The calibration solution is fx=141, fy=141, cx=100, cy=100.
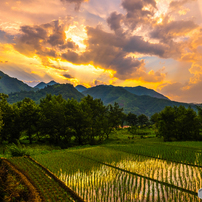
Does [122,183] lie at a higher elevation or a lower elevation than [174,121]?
lower

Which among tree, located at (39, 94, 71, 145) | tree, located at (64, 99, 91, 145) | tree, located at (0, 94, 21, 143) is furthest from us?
tree, located at (64, 99, 91, 145)

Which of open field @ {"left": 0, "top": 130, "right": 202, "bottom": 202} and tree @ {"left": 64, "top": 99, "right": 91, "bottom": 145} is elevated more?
tree @ {"left": 64, "top": 99, "right": 91, "bottom": 145}

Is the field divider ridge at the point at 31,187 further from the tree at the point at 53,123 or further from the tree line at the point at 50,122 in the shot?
the tree at the point at 53,123

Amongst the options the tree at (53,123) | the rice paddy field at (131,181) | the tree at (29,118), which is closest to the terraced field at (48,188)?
the rice paddy field at (131,181)

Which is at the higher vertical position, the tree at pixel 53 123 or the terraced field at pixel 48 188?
the tree at pixel 53 123

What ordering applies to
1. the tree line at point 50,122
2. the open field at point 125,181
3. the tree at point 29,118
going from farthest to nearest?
1. the tree at point 29,118
2. the tree line at point 50,122
3. the open field at point 125,181

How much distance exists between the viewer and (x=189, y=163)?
16.7 meters

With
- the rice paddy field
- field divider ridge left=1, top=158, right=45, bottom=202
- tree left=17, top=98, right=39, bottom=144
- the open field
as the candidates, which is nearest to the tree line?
tree left=17, top=98, right=39, bottom=144

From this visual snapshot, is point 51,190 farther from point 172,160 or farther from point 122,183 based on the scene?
point 172,160

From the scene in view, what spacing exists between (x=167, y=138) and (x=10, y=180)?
143 ft

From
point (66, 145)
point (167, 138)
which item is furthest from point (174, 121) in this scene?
point (66, 145)

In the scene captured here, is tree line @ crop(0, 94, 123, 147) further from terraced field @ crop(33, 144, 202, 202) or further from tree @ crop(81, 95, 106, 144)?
terraced field @ crop(33, 144, 202, 202)

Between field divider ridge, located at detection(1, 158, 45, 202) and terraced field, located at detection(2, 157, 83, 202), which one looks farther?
terraced field, located at detection(2, 157, 83, 202)

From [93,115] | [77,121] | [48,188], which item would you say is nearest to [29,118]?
[77,121]
